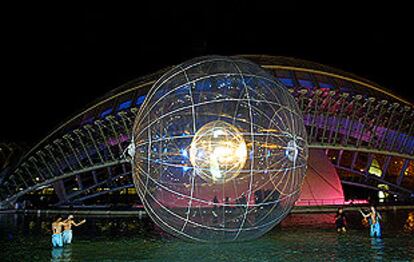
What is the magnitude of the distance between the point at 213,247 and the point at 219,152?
4.68 meters

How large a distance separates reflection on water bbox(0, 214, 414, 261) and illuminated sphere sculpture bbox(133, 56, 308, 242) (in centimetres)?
175

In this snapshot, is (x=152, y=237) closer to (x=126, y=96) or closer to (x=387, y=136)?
(x=126, y=96)

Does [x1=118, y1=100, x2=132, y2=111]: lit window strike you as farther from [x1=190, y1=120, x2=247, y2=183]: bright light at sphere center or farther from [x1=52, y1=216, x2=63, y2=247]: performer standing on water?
[x1=190, y1=120, x2=247, y2=183]: bright light at sphere center

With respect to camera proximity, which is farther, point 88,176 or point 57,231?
point 88,176

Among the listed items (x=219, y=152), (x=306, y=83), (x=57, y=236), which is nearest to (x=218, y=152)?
(x=219, y=152)

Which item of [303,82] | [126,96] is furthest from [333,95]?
[126,96]

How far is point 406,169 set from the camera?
42.8 metres

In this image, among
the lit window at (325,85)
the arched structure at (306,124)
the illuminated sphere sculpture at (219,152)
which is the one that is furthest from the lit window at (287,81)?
the illuminated sphere sculpture at (219,152)

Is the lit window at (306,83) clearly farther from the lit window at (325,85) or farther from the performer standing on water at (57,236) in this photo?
the performer standing on water at (57,236)

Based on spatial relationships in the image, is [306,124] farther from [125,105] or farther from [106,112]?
[106,112]

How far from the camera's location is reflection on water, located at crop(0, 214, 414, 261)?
501 inches

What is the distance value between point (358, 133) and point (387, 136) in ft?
9.59

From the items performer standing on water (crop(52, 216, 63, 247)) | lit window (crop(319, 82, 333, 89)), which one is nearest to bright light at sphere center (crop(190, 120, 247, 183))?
performer standing on water (crop(52, 216, 63, 247))

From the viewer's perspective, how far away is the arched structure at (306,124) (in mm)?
35312
